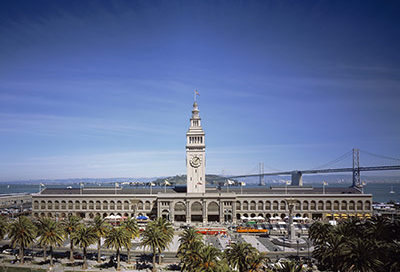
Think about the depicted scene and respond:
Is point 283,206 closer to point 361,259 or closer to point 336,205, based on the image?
point 336,205

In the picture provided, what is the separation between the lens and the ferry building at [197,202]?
11038 cm

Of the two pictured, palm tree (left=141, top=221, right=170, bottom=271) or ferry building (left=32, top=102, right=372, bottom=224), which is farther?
ferry building (left=32, top=102, right=372, bottom=224)

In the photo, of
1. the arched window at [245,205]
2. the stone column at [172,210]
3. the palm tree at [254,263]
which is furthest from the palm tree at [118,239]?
the arched window at [245,205]

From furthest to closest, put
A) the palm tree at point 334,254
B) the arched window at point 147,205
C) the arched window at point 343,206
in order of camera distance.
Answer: the arched window at point 147,205 < the arched window at point 343,206 < the palm tree at point 334,254

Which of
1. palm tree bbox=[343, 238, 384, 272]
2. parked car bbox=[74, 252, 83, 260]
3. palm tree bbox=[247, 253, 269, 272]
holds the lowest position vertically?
parked car bbox=[74, 252, 83, 260]

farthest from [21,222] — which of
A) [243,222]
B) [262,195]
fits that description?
[262,195]

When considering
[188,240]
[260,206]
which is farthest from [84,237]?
[260,206]

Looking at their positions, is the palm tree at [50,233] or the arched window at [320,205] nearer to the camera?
the palm tree at [50,233]

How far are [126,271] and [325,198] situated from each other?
8089cm

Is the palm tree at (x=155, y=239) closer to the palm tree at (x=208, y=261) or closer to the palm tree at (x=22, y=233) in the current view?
the palm tree at (x=208, y=261)

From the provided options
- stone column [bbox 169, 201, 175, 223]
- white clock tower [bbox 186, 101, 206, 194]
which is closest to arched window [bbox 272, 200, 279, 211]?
white clock tower [bbox 186, 101, 206, 194]

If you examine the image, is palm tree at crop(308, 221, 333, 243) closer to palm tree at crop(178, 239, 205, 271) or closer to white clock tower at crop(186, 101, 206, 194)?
palm tree at crop(178, 239, 205, 271)

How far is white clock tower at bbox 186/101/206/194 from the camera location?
110562 millimetres

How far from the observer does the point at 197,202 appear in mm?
110562
